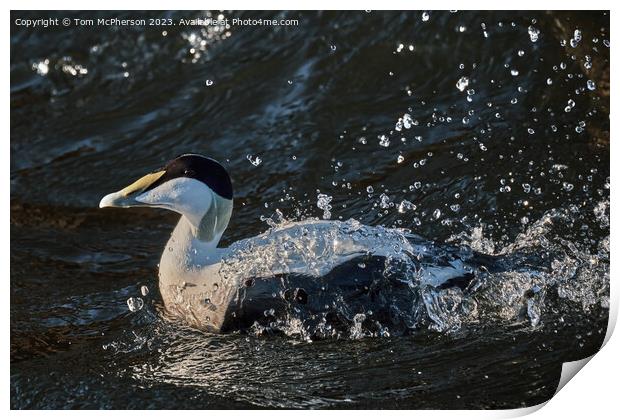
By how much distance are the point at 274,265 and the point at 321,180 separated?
4.18ft

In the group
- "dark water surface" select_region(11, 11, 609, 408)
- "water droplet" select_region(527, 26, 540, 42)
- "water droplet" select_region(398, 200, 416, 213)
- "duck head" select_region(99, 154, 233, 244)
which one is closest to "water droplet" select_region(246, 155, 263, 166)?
"dark water surface" select_region(11, 11, 609, 408)

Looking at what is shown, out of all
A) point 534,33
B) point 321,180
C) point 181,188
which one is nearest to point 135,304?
point 181,188

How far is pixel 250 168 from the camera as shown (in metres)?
4.93

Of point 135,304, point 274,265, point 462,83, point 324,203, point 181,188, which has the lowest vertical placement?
point 135,304

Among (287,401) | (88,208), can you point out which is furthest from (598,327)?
(88,208)

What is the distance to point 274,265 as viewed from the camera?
3541 mm

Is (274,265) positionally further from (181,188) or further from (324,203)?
(324,203)

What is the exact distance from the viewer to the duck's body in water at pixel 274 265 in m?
3.52

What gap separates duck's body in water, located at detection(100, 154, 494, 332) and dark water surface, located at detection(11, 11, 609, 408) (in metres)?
0.10

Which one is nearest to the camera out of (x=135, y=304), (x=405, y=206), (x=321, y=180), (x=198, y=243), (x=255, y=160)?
(x=198, y=243)

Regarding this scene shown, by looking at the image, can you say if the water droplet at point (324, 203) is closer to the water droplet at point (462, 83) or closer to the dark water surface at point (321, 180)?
the dark water surface at point (321, 180)

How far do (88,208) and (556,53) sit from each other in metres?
2.65

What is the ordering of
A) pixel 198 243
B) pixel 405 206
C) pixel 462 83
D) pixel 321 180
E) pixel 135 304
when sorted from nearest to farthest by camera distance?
pixel 198 243, pixel 135 304, pixel 405 206, pixel 321 180, pixel 462 83

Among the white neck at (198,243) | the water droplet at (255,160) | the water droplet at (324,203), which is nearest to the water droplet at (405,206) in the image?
the water droplet at (324,203)
